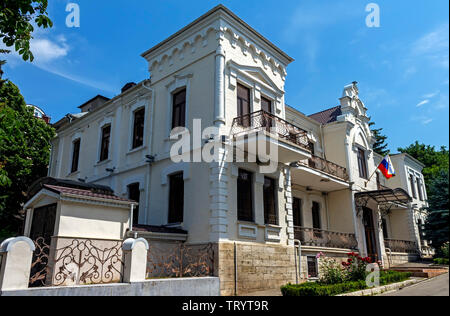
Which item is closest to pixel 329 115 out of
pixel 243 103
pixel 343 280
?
pixel 243 103

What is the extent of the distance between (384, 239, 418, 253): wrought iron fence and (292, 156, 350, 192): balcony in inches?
241

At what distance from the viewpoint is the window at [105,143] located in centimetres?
1802

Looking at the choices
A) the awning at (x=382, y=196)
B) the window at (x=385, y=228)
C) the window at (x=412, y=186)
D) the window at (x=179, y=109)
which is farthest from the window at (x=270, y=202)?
the window at (x=412, y=186)

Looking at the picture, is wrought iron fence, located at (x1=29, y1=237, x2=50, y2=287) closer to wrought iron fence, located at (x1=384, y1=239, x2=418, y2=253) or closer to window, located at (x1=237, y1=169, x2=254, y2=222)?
window, located at (x1=237, y1=169, x2=254, y2=222)

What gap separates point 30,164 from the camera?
2253 centimetres

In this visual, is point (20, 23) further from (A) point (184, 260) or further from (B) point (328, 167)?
(B) point (328, 167)

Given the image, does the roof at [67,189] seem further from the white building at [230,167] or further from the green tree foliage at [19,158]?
the green tree foliage at [19,158]

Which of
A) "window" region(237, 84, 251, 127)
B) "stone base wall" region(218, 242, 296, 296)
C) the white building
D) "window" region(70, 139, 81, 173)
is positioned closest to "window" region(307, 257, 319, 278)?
the white building

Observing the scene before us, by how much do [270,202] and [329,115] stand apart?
11.0m

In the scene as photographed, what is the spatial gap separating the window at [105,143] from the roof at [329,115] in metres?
13.0

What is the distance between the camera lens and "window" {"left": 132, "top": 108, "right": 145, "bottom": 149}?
15.9m

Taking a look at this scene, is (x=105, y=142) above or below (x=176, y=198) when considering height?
above

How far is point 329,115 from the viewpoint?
22.4m

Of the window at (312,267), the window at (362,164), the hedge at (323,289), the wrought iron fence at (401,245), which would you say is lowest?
the hedge at (323,289)
